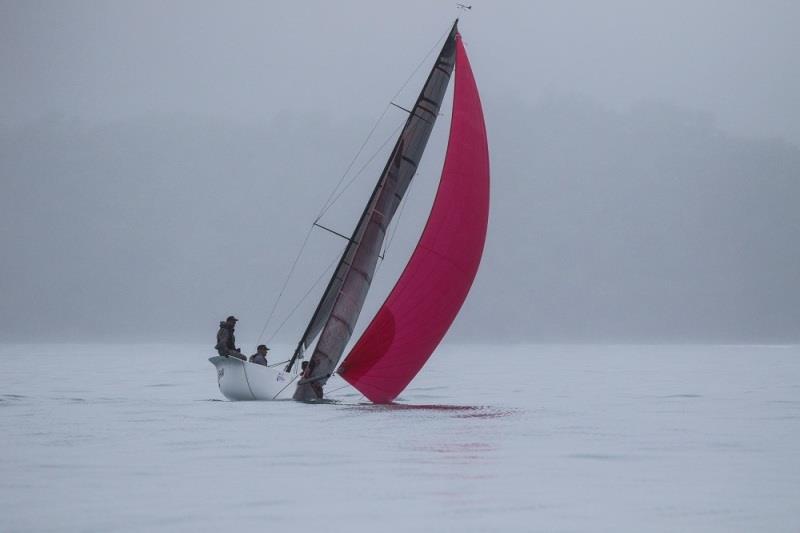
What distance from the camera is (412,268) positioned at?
27.1m

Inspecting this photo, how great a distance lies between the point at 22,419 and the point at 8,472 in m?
10.7

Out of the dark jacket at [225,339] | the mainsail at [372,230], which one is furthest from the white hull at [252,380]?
the mainsail at [372,230]

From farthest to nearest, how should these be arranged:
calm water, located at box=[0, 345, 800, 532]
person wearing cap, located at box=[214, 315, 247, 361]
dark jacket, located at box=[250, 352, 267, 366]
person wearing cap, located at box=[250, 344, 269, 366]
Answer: dark jacket, located at box=[250, 352, 267, 366], person wearing cap, located at box=[250, 344, 269, 366], person wearing cap, located at box=[214, 315, 247, 361], calm water, located at box=[0, 345, 800, 532]

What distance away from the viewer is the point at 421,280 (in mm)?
27188

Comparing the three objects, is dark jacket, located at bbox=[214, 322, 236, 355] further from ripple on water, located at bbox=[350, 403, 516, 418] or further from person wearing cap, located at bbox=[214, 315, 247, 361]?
ripple on water, located at bbox=[350, 403, 516, 418]

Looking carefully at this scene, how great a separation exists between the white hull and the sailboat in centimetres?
3

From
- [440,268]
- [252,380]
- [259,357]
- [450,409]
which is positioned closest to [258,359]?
[259,357]

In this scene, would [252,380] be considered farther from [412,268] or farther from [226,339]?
[412,268]

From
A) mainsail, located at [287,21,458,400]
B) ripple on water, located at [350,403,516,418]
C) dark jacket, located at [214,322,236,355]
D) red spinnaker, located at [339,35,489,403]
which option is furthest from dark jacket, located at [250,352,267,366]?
red spinnaker, located at [339,35,489,403]

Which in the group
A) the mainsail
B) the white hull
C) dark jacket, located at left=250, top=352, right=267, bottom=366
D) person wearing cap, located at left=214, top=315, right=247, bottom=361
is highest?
the mainsail

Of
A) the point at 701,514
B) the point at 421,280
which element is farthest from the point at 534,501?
the point at 421,280

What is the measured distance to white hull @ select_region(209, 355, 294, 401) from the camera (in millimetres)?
29297

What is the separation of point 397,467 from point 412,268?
31.0 feet

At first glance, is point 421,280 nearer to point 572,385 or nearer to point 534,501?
point 534,501
